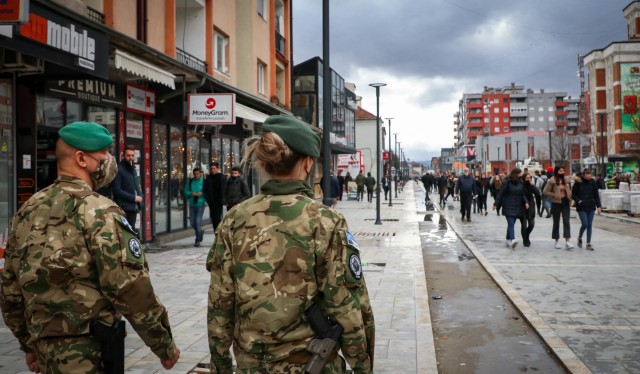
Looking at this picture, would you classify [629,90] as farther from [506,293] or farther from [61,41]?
[61,41]

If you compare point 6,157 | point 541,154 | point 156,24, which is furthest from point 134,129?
point 541,154

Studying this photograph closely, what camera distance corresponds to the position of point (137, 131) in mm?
12008

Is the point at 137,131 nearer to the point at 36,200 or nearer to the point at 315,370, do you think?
the point at 36,200

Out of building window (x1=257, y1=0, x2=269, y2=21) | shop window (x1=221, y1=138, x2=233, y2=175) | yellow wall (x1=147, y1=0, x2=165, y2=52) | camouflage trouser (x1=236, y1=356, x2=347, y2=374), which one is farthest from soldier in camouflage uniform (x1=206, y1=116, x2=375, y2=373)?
building window (x1=257, y1=0, x2=269, y2=21)

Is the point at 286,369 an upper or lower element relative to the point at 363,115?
lower

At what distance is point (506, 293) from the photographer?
25.4 feet

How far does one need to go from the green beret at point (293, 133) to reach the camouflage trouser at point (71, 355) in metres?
1.15

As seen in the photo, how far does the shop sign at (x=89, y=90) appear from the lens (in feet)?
30.1

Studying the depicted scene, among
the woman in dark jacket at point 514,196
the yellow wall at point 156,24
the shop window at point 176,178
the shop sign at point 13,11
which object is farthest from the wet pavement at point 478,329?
the yellow wall at point 156,24

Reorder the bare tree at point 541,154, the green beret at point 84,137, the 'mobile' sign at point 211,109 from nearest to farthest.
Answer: the green beret at point 84,137 < the 'mobile' sign at point 211,109 < the bare tree at point 541,154

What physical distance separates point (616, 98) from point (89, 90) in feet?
223

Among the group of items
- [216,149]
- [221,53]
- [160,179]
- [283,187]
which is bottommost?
[283,187]

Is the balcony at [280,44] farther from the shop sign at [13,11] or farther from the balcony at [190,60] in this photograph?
the shop sign at [13,11]

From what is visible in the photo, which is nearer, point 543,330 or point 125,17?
Answer: point 543,330
